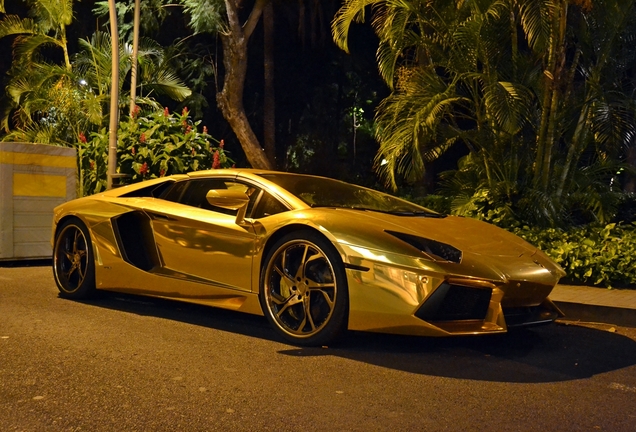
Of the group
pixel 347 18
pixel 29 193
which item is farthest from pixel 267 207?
pixel 29 193

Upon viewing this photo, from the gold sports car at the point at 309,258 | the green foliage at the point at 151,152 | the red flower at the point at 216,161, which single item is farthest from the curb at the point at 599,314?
the red flower at the point at 216,161

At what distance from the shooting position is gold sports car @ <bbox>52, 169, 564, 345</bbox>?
17.3 feet

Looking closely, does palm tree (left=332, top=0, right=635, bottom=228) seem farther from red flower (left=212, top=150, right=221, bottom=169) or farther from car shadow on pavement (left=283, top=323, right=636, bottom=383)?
car shadow on pavement (left=283, top=323, right=636, bottom=383)

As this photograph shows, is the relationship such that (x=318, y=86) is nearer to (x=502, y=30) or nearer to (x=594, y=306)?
(x=502, y=30)

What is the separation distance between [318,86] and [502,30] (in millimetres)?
17437

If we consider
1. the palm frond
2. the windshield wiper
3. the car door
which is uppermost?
the palm frond

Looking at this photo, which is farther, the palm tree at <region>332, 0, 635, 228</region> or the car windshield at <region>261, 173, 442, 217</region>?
the palm tree at <region>332, 0, 635, 228</region>

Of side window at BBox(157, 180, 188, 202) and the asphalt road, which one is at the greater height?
side window at BBox(157, 180, 188, 202)

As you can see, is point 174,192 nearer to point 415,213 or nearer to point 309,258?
point 309,258

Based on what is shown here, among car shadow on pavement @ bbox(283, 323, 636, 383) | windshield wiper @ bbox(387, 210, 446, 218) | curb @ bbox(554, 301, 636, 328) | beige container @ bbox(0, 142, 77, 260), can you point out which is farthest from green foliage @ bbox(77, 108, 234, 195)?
car shadow on pavement @ bbox(283, 323, 636, 383)

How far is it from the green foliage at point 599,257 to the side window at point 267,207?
383cm

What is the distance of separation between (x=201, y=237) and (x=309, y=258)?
3.43 ft

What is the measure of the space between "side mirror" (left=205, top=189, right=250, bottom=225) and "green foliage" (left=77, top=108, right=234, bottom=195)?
275 inches

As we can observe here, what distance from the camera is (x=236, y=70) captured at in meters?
20.8
